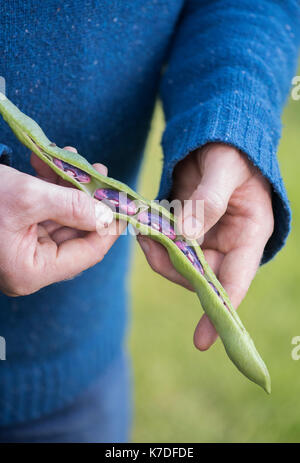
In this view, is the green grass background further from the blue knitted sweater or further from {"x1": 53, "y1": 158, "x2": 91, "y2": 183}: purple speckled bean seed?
{"x1": 53, "y1": 158, "x2": 91, "y2": 183}: purple speckled bean seed

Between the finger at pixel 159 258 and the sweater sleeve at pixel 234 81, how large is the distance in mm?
132

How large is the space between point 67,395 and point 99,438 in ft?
0.65

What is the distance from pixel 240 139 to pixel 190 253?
24cm

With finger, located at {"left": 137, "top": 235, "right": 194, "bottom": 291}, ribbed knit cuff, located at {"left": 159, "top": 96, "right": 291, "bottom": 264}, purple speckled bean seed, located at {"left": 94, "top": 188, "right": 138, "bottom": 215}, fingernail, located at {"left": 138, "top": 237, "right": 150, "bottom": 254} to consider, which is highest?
ribbed knit cuff, located at {"left": 159, "top": 96, "right": 291, "bottom": 264}

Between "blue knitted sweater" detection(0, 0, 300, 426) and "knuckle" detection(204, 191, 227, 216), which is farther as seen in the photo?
"blue knitted sweater" detection(0, 0, 300, 426)

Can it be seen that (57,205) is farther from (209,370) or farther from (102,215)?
(209,370)

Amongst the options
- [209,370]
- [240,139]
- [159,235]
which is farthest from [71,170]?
[209,370]

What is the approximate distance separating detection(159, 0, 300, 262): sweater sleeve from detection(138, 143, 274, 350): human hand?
0.11 feet

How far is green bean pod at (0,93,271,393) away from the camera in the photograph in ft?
2.89

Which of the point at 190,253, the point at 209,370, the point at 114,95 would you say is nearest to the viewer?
the point at 190,253

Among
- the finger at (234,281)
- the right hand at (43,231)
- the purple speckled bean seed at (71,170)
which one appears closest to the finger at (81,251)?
the right hand at (43,231)

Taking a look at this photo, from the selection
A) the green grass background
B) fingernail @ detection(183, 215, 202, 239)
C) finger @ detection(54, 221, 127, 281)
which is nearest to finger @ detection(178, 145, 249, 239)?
fingernail @ detection(183, 215, 202, 239)

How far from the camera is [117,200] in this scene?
0.93 meters

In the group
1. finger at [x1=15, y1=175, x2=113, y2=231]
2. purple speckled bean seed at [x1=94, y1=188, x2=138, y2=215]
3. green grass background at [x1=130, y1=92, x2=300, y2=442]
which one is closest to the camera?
finger at [x1=15, y1=175, x2=113, y2=231]
